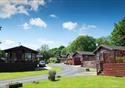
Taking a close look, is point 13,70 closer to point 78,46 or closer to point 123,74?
point 123,74

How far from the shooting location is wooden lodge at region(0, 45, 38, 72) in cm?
6141

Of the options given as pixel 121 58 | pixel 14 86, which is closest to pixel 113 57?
pixel 121 58

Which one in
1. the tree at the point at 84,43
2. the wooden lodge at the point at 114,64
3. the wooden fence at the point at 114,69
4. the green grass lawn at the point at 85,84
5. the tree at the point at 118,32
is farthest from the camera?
the tree at the point at 84,43

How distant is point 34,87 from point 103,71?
14.9 meters

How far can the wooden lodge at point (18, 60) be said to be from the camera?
201ft

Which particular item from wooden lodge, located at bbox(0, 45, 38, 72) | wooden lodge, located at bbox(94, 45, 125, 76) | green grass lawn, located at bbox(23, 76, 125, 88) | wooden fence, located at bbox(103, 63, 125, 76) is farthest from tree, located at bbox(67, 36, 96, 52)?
green grass lawn, located at bbox(23, 76, 125, 88)

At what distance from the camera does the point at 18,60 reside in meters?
68.2

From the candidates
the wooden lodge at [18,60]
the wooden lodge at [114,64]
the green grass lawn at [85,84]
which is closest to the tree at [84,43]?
the wooden lodge at [18,60]

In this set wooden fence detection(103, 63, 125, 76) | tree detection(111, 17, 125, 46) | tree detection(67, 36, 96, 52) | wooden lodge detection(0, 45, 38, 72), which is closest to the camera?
wooden fence detection(103, 63, 125, 76)

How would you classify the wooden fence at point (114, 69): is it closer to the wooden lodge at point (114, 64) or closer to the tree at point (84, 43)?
the wooden lodge at point (114, 64)

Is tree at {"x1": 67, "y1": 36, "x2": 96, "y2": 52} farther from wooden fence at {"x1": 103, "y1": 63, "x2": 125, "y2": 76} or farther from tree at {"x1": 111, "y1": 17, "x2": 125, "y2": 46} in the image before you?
wooden fence at {"x1": 103, "y1": 63, "x2": 125, "y2": 76}

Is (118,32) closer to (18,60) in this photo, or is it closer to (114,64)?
(18,60)

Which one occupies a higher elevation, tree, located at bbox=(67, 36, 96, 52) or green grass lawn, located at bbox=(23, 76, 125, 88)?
tree, located at bbox=(67, 36, 96, 52)

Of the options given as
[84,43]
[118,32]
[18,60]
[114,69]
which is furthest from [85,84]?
[84,43]
